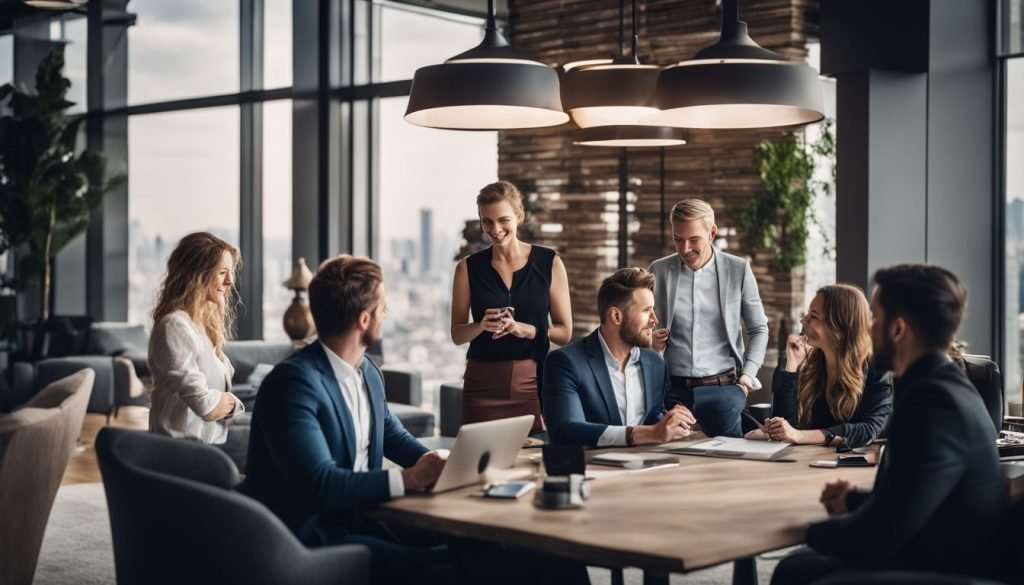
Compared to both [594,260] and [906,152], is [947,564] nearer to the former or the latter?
[906,152]

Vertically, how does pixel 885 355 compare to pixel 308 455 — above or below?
above

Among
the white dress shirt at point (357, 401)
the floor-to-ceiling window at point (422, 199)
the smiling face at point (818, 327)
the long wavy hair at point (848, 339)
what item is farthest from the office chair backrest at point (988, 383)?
the floor-to-ceiling window at point (422, 199)

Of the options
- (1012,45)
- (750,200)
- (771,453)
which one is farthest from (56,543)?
(1012,45)

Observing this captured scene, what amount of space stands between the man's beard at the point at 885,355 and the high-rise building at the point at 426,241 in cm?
776

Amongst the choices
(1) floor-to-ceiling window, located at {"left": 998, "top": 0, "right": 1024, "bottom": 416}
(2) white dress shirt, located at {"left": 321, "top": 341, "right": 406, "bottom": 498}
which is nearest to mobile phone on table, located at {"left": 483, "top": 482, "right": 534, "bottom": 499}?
(2) white dress shirt, located at {"left": 321, "top": 341, "right": 406, "bottom": 498}

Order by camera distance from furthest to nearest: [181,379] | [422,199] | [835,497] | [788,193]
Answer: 1. [422,199]
2. [788,193]
3. [181,379]
4. [835,497]

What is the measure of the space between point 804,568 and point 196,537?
157 centimetres

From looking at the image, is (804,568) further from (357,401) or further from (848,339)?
(357,401)

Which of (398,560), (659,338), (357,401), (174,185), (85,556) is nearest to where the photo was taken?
(398,560)

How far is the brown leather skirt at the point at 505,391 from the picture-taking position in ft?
15.7

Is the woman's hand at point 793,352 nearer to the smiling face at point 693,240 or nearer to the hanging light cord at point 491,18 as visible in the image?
the smiling face at point 693,240

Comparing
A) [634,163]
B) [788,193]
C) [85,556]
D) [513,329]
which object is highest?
[634,163]

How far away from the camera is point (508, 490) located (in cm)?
304

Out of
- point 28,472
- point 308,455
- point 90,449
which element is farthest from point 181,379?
point 90,449
